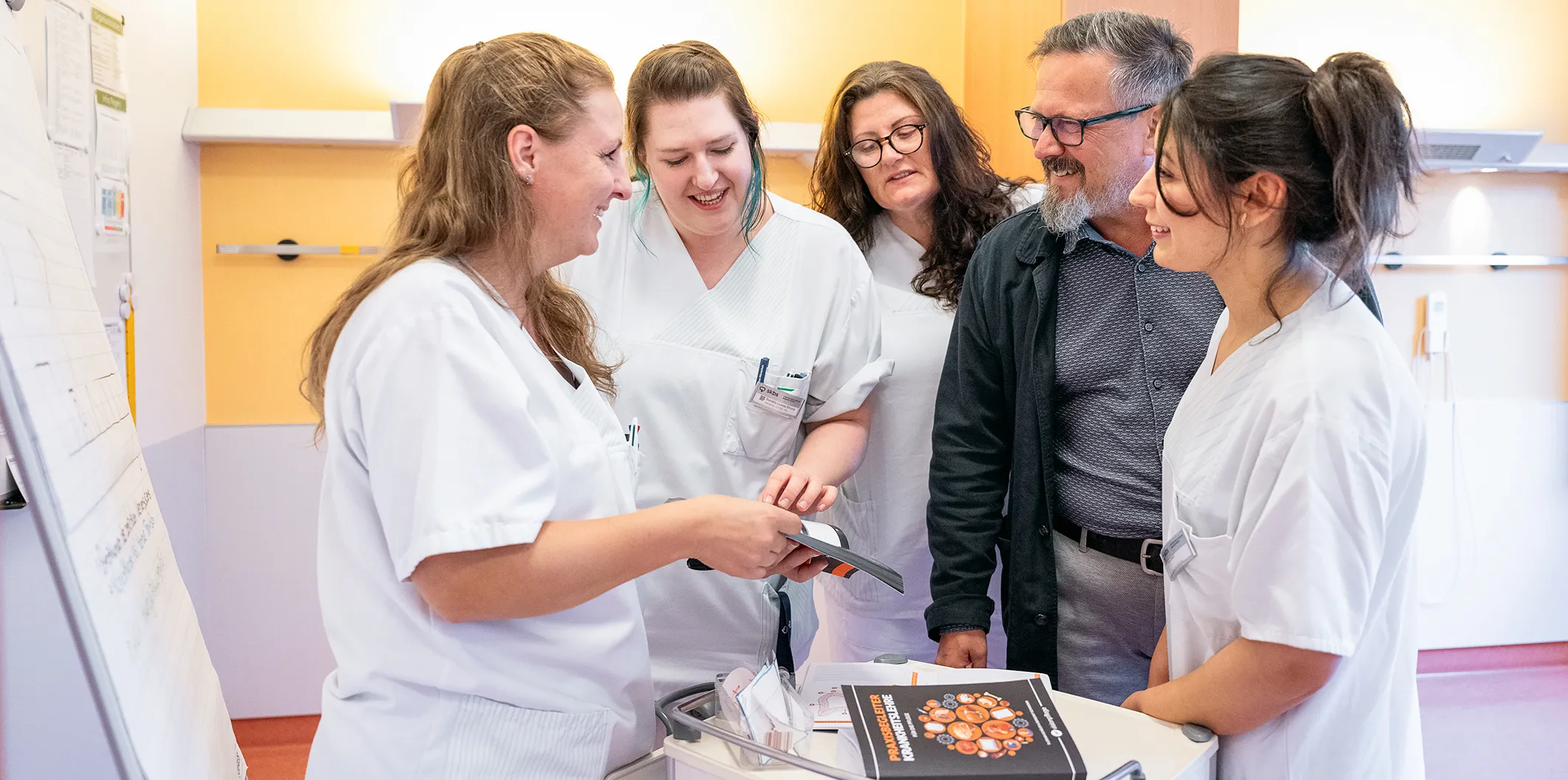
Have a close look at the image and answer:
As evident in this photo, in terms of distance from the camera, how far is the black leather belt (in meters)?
1.53

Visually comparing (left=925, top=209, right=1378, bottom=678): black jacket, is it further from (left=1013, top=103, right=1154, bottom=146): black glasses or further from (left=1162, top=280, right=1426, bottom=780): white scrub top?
(left=1162, top=280, right=1426, bottom=780): white scrub top

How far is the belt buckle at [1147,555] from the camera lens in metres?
1.52

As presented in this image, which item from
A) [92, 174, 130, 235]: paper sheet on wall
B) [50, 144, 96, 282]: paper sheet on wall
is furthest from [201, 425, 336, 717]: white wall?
[50, 144, 96, 282]: paper sheet on wall

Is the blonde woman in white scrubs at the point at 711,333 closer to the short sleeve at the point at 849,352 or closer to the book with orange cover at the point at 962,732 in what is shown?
the short sleeve at the point at 849,352

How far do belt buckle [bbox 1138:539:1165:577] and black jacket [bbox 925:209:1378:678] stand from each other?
14cm

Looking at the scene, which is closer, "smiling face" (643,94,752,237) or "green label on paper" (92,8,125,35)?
"smiling face" (643,94,752,237)

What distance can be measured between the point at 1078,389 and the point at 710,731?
0.88 meters

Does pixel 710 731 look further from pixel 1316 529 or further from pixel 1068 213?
Result: pixel 1068 213

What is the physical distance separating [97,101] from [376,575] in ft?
5.84

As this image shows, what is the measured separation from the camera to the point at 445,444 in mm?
986

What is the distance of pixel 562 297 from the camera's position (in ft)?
4.76

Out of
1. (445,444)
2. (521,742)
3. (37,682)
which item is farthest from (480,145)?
(37,682)

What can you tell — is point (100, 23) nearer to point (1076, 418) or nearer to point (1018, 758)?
point (1076, 418)

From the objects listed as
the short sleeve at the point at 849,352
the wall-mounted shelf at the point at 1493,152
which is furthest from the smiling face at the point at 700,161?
the wall-mounted shelf at the point at 1493,152
